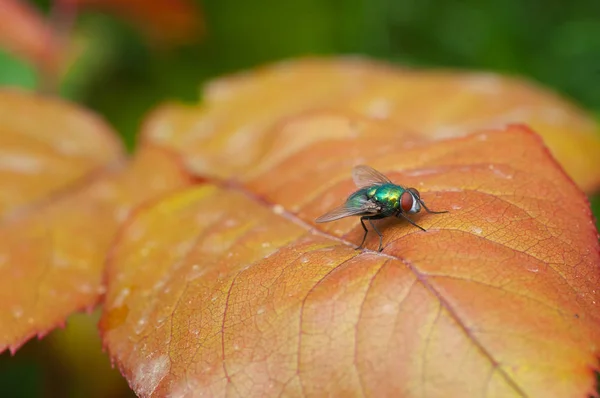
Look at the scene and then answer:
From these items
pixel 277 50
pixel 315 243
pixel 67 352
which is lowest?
pixel 67 352

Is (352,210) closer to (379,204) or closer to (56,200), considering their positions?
(379,204)

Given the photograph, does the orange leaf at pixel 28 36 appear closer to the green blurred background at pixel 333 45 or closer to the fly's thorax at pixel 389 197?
the green blurred background at pixel 333 45

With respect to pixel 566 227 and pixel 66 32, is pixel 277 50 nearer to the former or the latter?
pixel 66 32

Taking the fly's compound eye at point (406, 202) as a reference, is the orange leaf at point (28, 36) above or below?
below

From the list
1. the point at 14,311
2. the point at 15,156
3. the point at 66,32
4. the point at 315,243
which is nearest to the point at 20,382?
the point at 15,156

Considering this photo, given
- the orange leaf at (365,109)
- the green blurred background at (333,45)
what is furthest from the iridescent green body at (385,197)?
the green blurred background at (333,45)

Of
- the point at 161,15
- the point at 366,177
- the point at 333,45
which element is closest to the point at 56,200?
the point at 366,177

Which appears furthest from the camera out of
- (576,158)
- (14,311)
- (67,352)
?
(67,352)

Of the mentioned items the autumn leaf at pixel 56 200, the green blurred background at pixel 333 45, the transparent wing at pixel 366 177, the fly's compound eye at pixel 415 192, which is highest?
the fly's compound eye at pixel 415 192
